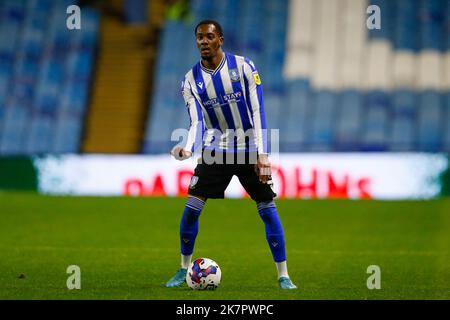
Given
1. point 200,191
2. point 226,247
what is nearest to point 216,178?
point 200,191

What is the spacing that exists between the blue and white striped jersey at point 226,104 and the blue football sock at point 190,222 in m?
0.45

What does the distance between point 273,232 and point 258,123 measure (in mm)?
886

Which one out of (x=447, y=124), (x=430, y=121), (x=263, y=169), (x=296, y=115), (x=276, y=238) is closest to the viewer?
(x=263, y=169)

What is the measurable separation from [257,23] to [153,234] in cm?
1129

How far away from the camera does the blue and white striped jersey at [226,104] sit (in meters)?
8.16

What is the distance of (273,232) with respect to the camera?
26.7ft

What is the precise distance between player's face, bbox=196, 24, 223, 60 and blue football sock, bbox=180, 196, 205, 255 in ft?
3.94

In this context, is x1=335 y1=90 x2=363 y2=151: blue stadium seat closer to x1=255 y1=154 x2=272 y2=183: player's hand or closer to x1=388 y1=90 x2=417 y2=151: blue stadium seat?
x1=388 y1=90 x2=417 y2=151: blue stadium seat

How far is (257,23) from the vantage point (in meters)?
23.7

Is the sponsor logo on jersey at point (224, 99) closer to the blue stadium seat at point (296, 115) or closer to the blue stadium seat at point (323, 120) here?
the blue stadium seat at point (296, 115)

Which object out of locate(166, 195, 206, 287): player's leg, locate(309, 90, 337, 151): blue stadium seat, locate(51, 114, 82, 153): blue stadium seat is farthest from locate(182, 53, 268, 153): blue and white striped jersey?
locate(51, 114, 82, 153): blue stadium seat

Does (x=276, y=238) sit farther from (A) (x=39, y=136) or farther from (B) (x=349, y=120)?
(A) (x=39, y=136)

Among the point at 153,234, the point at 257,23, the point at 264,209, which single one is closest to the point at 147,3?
the point at 257,23
